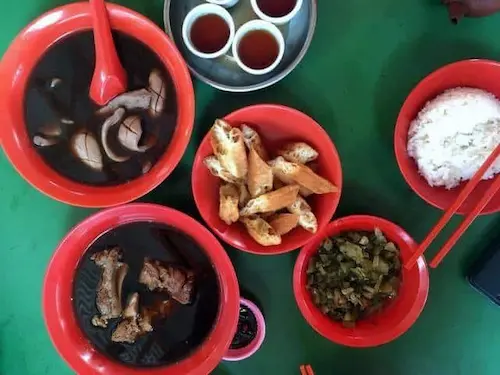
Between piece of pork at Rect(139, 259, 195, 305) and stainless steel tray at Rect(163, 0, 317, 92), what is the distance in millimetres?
342

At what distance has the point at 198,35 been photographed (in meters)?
1.23

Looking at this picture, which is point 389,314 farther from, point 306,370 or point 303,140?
point 303,140

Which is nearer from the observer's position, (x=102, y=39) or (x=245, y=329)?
(x=102, y=39)

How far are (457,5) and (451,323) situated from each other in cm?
58

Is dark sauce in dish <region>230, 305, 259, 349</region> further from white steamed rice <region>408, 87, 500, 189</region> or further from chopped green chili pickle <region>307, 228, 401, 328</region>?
white steamed rice <region>408, 87, 500, 189</region>

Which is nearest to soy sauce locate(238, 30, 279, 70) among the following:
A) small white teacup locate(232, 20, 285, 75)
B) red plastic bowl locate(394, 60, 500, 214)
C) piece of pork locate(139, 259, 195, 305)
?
small white teacup locate(232, 20, 285, 75)

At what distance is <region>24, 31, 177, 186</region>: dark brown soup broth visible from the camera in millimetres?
1170

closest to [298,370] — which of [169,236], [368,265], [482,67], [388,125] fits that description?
[368,265]

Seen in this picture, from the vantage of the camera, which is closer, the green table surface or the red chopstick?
the red chopstick

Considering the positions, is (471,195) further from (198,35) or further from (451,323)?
(198,35)

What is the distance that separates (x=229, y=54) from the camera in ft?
4.08

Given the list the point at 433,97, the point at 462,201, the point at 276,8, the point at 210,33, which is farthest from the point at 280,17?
the point at 462,201

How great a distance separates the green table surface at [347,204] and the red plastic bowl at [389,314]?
0.07 meters

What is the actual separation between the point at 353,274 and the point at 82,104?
22.3 inches
